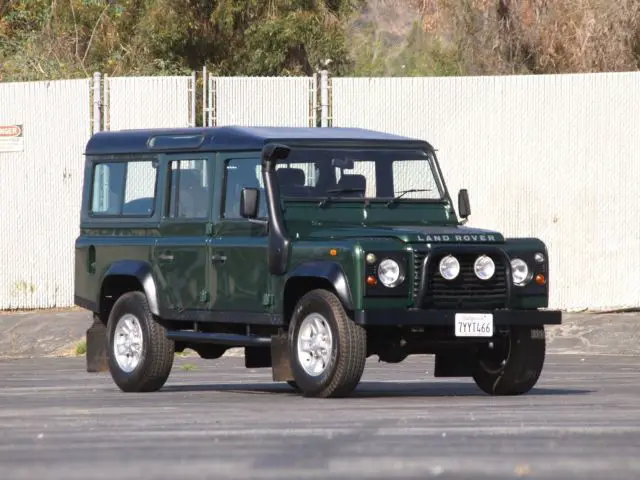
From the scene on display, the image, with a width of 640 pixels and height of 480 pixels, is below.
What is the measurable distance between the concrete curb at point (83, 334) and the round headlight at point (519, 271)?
23.8 ft

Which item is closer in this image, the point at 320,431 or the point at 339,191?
the point at 320,431

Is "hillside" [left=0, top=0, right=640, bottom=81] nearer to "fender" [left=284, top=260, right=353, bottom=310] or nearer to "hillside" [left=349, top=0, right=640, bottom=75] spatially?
"hillside" [left=349, top=0, right=640, bottom=75]

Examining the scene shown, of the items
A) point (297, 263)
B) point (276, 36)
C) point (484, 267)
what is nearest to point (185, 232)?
point (297, 263)

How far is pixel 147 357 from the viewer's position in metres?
17.2

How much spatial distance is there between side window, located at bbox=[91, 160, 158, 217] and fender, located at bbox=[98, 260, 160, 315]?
47cm

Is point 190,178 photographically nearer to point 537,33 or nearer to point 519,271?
point 519,271

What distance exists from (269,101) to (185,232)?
8140 millimetres

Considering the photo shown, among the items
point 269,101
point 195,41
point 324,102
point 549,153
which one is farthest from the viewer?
point 195,41

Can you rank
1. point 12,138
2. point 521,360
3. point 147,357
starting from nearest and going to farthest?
point 521,360 → point 147,357 → point 12,138

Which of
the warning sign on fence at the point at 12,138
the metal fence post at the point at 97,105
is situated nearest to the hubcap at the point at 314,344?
the metal fence post at the point at 97,105

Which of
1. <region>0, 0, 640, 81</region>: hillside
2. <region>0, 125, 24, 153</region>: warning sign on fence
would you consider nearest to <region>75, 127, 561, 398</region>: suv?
<region>0, 125, 24, 153</region>: warning sign on fence

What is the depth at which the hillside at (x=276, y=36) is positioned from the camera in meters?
35.2

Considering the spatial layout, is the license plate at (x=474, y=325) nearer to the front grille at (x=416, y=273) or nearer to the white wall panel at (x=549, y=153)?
the front grille at (x=416, y=273)

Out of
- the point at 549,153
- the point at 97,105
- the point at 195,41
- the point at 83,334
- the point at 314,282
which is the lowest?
the point at 83,334
